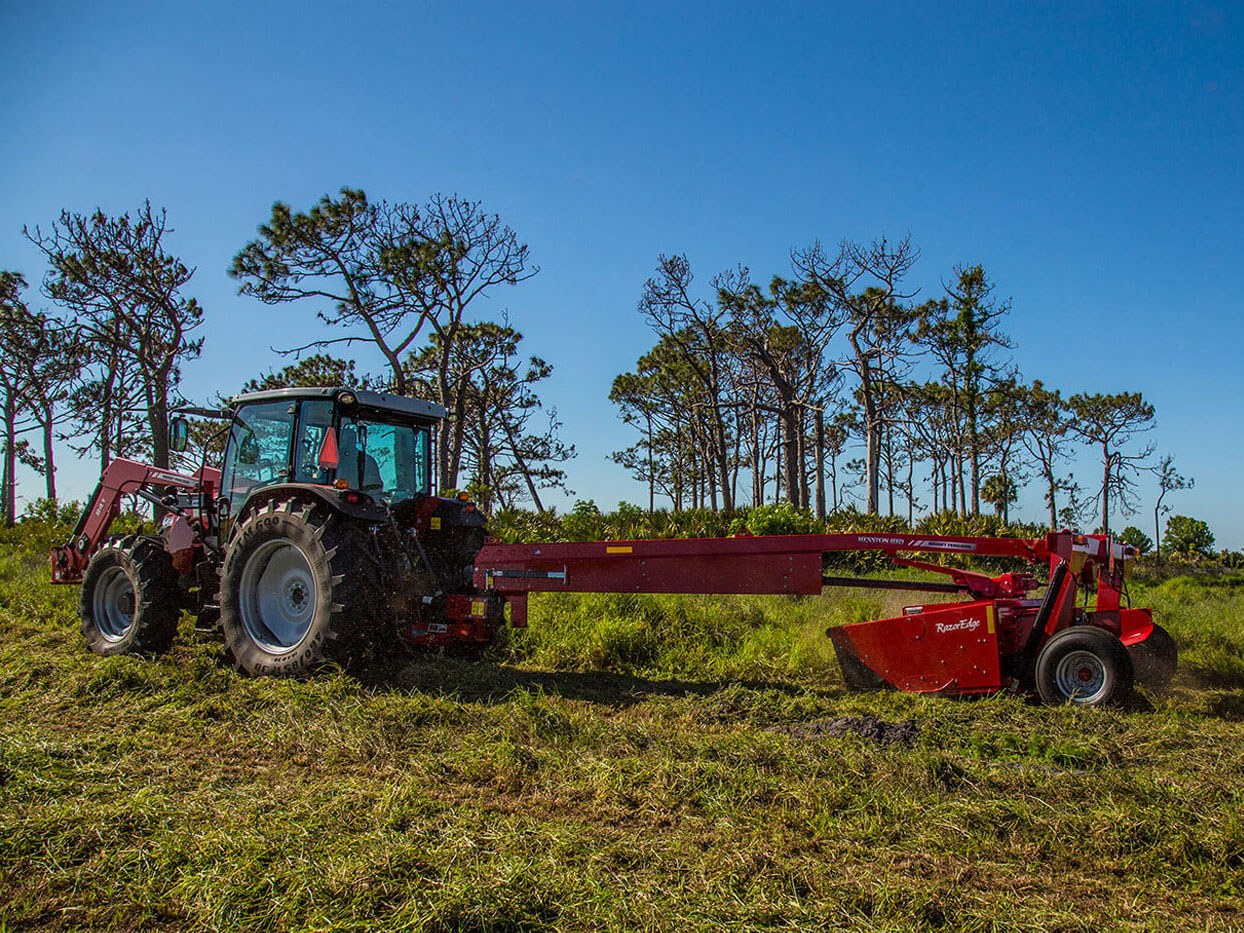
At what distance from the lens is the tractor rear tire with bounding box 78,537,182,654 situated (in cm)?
700

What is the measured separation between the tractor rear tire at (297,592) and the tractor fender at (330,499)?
0.09 m

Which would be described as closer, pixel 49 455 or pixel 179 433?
pixel 179 433

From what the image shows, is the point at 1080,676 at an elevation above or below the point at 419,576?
below

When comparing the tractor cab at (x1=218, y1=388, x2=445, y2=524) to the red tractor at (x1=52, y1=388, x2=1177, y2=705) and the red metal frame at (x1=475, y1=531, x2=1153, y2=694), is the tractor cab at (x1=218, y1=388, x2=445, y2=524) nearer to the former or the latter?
the red tractor at (x1=52, y1=388, x2=1177, y2=705)

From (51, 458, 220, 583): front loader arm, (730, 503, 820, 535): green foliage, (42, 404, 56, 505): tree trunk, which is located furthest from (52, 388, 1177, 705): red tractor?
(42, 404, 56, 505): tree trunk

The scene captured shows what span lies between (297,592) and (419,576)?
0.91 m

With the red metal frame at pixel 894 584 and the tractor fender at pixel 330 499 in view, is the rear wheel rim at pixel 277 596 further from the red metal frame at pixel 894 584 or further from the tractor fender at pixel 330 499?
the red metal frame at pixel 894 584

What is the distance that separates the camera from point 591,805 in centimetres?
362

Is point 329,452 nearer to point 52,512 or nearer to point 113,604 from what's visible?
point 113,604

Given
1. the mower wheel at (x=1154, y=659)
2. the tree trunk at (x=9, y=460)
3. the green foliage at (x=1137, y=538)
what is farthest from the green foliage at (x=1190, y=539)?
the tree trunk at (x=9, y=460)

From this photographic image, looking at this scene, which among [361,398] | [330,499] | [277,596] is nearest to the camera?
[330,499]

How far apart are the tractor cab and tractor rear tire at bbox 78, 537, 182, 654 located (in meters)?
0.69

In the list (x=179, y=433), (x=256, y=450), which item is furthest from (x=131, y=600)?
(x=256, y=450)

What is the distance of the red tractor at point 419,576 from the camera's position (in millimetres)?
5906
